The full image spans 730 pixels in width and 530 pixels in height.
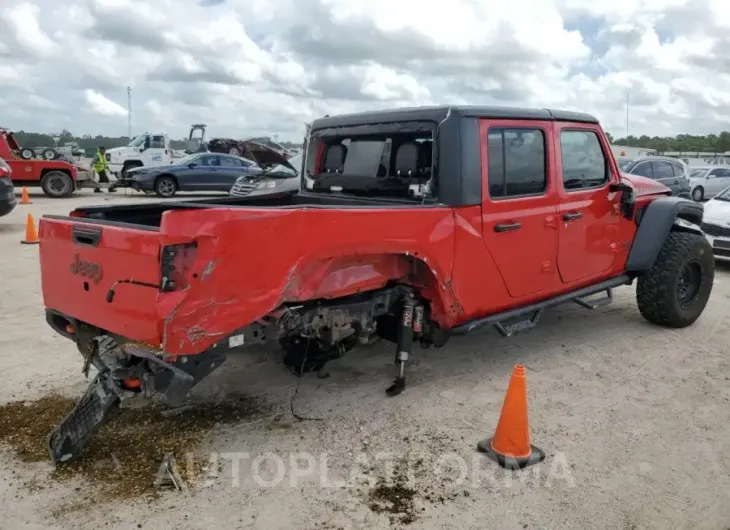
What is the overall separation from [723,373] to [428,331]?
8.02 ft

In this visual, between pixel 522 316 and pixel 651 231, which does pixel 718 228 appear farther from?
pixel 522 316

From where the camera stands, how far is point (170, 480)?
3234mm

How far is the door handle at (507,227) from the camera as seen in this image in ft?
14.0

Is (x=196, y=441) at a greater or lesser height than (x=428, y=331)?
lesser

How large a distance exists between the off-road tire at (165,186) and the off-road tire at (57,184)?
2.29 m

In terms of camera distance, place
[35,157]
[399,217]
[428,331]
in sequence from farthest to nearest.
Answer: [35,157] < [428,331] < [399,217]

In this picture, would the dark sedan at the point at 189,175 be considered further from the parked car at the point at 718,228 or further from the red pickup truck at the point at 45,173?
the parked car at the point at 718,228

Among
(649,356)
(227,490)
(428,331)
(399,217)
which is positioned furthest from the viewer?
(649,356)

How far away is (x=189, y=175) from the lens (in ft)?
62.5

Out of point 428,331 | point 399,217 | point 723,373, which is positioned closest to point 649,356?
point 723,373

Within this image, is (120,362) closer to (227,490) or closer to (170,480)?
(170,480)

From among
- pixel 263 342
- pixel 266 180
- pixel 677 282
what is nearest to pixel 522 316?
pixel 677 282

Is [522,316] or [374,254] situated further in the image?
[522,316]

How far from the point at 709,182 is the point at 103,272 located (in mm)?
21862
